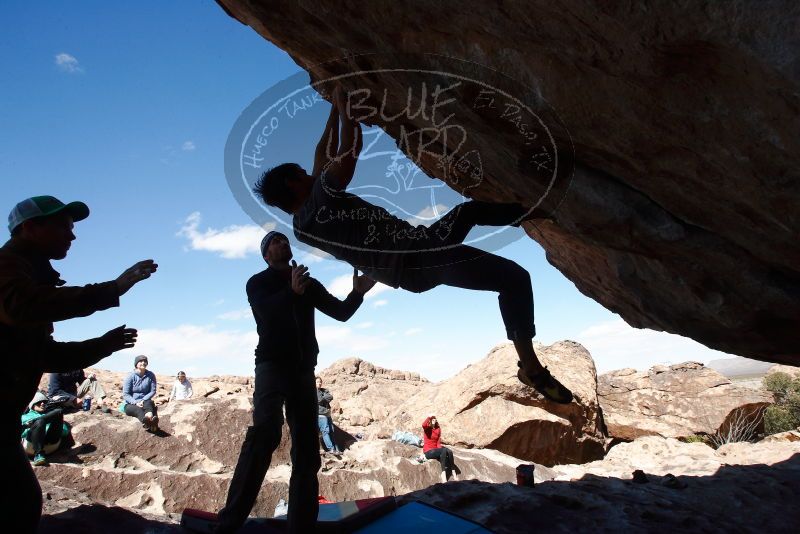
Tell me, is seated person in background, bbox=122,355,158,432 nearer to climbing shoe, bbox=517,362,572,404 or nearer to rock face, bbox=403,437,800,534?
rock face, bbox=403,437,800,534

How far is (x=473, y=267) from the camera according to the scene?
370cm

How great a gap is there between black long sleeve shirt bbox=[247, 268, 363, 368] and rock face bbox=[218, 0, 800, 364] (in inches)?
64.8

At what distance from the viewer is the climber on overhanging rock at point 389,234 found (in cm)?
351

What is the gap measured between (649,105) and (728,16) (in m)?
0.72

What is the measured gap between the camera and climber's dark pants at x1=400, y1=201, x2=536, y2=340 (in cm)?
354

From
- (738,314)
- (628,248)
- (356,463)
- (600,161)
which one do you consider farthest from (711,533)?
(356,463)

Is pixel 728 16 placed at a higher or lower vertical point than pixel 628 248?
higher

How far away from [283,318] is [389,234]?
1.08 meters

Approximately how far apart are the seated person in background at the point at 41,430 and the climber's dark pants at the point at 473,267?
22.5ft

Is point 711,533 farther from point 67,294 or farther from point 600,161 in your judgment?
point 67,294

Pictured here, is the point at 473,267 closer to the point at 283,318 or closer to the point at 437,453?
the point at 283,318

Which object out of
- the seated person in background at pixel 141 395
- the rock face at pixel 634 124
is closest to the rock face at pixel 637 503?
the rock face at pixel 634 124

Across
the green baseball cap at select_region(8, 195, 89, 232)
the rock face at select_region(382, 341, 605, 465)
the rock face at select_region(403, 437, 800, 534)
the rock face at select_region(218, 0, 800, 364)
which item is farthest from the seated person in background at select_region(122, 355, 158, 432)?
the rock face at select_region(382, 341, 605, 465)

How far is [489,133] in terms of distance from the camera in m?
4.03
